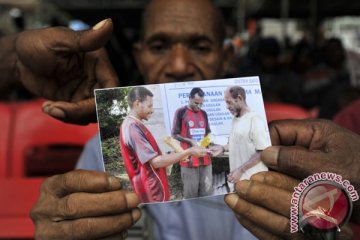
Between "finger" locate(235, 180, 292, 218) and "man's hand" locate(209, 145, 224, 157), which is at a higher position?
"man's hand" locate(209, 145, 224, 157)

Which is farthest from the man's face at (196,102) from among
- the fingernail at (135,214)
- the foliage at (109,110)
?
the fingernail at (135,214)

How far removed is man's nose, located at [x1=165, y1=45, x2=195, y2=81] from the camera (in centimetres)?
158

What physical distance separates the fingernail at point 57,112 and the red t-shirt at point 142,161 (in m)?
0.19

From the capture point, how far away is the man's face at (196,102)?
93 centimetres

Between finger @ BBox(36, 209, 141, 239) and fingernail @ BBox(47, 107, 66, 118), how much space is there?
235 millimetres

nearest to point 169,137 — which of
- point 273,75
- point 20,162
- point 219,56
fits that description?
point 219,56

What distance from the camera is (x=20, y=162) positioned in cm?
237

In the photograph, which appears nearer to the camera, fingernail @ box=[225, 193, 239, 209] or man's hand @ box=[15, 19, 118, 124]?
fingernail @ box=[225, 193, 239, 209]

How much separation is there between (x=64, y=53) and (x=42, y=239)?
394 mm

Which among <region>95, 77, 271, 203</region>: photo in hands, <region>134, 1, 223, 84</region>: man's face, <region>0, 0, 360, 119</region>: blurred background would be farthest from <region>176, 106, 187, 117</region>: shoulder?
<region>0, 0, 360, 119</region>: blurred background

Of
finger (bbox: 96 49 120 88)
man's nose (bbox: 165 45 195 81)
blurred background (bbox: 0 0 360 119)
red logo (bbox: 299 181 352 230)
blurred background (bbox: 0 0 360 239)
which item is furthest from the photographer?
blurred background (bbox: 0 0 360 119)

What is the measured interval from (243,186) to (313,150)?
15cm

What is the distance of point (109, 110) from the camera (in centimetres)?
91

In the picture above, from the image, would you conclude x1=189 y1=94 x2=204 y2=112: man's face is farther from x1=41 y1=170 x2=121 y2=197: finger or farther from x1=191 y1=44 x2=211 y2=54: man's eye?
x1=191 y1=44 x2=211 y2=54: man's eye
